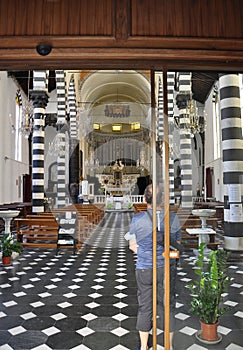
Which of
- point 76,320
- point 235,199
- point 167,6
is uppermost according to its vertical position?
point 167,6

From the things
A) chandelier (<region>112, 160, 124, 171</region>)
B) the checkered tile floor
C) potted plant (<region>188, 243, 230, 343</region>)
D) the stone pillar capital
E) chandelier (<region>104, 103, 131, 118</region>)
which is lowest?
the checkered tile floor

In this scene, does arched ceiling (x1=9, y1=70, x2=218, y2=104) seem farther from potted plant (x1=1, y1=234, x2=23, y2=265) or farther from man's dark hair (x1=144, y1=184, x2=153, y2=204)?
man's dark hair (x1=144, y1=184, x2=153, y2=204)

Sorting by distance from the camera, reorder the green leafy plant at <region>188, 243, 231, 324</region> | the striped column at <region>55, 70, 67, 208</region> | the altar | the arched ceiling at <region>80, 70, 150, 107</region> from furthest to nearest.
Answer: the altar → the arched ceiling at <region>80, 70, 150, 107</region> → the striped column at <region>55, 70, 67, 208</region> → the green leafy plant at <region>188, 243, 231, 324</region>

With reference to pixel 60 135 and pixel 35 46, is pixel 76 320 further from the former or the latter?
pixel 60 135

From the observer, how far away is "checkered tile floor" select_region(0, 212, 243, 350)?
11.0 ft

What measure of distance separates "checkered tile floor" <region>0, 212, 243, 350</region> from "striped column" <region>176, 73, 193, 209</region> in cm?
526

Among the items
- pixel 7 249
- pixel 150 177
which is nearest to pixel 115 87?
pixel 150 177

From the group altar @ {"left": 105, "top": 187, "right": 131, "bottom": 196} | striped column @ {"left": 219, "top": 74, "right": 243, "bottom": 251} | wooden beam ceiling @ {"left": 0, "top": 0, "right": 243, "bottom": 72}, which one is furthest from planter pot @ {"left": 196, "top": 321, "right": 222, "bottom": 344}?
altar @ {"left": 105, "top": 187, "right": 131, "bottom": 196}

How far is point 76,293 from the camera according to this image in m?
4.92

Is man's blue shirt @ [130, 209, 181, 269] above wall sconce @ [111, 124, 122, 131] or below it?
below

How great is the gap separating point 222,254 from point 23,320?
249 centimetres

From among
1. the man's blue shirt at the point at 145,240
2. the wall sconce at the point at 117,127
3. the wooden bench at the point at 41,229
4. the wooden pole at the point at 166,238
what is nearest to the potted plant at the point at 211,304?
the man's blue shirt at the point at 145,240

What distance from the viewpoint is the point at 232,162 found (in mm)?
7750

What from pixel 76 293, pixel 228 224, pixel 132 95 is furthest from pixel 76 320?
pixel 132 95
